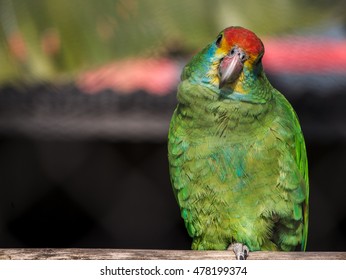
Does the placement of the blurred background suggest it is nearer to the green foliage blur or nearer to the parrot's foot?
the green foliage blur

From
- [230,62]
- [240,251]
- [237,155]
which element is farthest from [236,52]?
[240,251]

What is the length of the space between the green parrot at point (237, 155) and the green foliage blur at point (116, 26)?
7 centimetres

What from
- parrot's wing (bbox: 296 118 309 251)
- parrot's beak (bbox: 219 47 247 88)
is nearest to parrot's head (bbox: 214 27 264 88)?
parrot's beak (bbox: 219 47 247 88)

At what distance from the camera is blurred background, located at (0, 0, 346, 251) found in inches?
48.4

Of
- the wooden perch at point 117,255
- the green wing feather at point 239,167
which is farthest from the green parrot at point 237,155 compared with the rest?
the wooden perch at point 117,255

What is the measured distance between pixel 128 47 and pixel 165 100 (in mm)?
222

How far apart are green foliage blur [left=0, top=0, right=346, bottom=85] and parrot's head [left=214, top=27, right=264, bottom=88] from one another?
60mm

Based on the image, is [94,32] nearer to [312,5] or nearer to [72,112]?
[72,112]

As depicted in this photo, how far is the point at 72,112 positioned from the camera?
131 cm

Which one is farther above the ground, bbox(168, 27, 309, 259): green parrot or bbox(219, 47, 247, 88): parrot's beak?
bbox(219, 47, 247, 88): parrot's beak

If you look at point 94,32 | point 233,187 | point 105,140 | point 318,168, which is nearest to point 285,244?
point 233,187

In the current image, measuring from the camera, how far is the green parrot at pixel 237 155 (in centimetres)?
122
